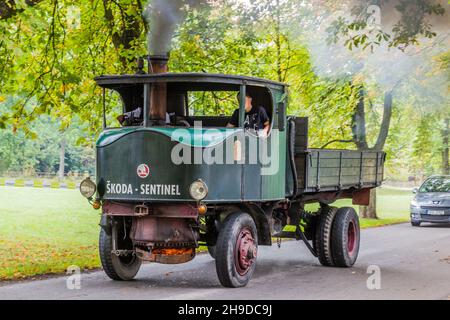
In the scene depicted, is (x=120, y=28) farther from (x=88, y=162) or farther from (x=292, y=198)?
(x=88, y=162)

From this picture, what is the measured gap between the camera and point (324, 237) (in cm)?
1275

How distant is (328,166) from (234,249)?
11.4 feet

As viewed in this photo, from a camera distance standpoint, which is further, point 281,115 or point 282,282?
point 281,115

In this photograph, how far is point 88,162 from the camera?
234ft

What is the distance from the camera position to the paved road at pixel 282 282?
374 inches

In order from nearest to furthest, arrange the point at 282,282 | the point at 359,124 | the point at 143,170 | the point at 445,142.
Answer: the point at 143,170, the point at 282,282, the point at 359,124, the point at 445,142

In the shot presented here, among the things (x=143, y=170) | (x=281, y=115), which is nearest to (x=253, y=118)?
(x=281, y=115)

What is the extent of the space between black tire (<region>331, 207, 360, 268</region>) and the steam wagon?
5.06 feet

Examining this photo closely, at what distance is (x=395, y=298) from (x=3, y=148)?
54982 mm

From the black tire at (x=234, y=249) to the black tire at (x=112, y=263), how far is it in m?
1.54


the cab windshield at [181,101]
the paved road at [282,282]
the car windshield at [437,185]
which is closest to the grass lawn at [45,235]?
the paved road at [282,282]

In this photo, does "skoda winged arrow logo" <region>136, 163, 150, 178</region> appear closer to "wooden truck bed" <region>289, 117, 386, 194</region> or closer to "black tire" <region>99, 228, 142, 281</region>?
"black tire" <region>99, 228, 142, 281</region>

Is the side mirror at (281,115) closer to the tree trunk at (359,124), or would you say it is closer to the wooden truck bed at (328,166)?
the wooden truck bed at (328,166)

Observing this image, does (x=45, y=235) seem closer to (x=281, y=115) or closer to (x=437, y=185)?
(x=281, y=115)
